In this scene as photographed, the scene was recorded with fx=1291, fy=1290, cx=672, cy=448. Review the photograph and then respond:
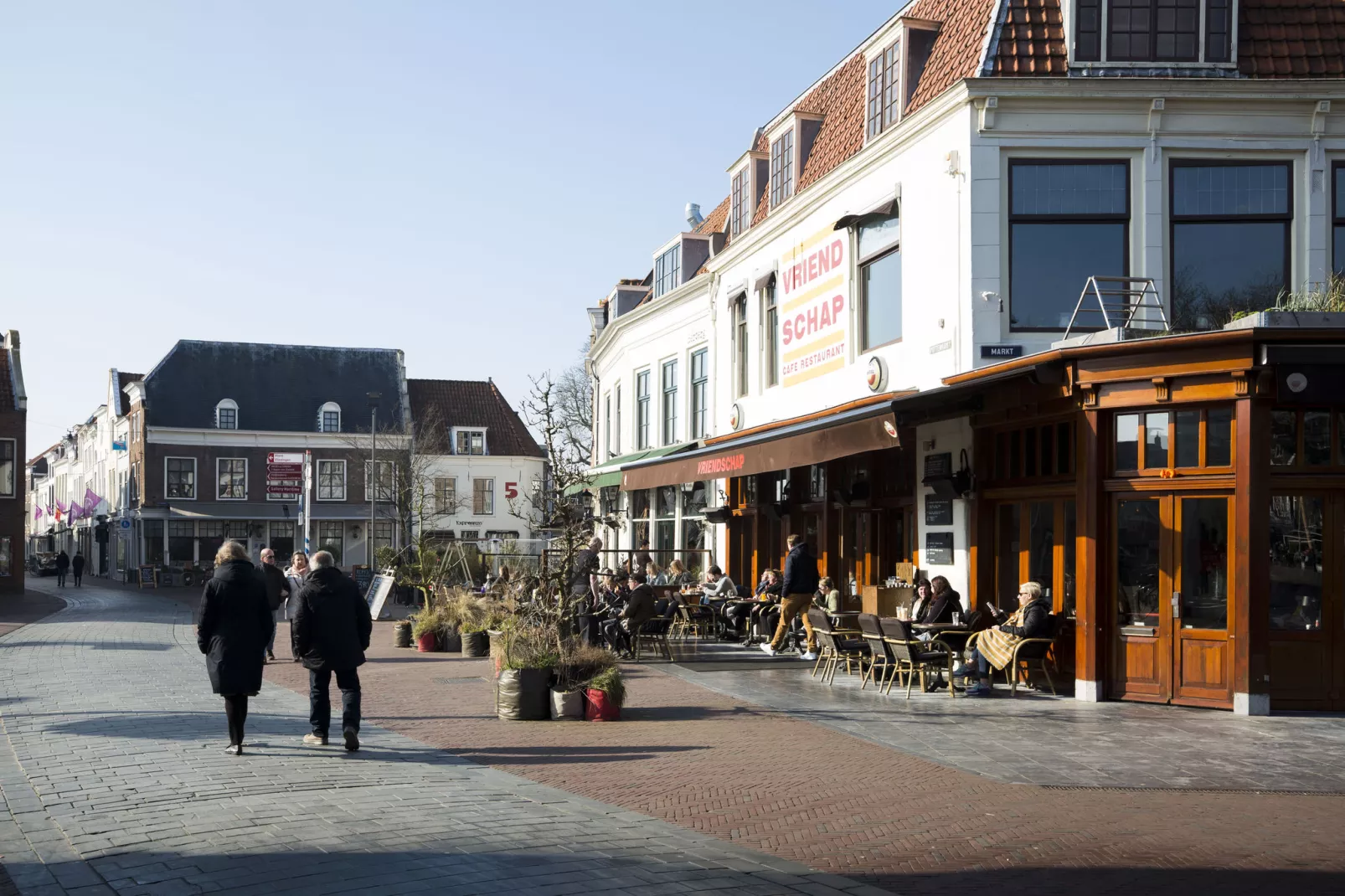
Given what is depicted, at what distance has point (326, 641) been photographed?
9.95 meters

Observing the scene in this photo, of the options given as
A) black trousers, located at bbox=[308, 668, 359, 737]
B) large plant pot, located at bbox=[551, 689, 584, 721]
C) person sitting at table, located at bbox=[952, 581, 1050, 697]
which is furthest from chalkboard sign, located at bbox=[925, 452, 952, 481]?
black trousers, located at bbox=[308, 668, 359, 737]

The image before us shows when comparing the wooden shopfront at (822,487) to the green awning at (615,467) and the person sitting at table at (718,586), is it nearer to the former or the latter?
the person sitting at table at (718,586)

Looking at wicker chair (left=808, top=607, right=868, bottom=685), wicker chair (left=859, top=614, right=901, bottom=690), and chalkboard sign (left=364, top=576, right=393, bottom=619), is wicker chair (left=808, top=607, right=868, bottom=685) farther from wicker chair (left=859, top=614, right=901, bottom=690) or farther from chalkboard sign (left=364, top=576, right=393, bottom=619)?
chalkboard sign (left=364, top=576, right=393, bottom=619)

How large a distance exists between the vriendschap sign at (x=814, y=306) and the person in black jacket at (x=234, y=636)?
34.2 feet

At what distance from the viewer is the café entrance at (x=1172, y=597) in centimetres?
1237

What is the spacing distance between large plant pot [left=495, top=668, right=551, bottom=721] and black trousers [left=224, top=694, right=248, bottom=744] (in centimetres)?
270

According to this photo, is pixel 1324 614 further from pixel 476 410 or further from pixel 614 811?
pixel 476 410

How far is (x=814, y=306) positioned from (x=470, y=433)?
4611 cm

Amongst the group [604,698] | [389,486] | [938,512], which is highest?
[389,486]

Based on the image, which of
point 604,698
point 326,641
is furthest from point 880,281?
point 326,641

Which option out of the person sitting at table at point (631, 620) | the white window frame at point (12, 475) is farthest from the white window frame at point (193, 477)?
the person sitting at table at point (631, 620)

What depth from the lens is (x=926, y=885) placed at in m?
6.10

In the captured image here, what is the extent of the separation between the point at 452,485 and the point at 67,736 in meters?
53.2

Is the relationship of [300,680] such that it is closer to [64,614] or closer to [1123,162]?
[1123,162]
